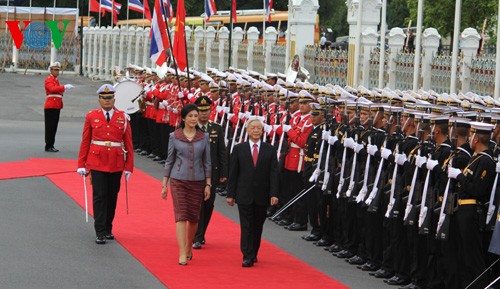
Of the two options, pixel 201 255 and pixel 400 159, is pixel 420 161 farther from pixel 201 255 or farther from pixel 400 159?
pixel 201 255

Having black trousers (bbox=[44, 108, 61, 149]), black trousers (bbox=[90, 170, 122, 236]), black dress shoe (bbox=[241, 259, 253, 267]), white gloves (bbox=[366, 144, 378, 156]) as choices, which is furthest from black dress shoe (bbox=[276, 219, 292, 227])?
black trousers (bbox=[44, 108, 61, 149])

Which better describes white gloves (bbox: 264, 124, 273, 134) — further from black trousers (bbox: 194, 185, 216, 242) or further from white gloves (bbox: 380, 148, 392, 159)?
white gloves (bbox: 380, 148, 392, 159)

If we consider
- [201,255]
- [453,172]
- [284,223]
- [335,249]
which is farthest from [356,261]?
[284,223]

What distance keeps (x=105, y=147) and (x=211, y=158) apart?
1353mm

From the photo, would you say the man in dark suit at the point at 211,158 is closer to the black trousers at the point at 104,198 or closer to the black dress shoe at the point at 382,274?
the black trousers at the point at 104,198

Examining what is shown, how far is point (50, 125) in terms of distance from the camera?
27219mm

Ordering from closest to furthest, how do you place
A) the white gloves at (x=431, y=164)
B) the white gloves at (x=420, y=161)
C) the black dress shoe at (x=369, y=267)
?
the white gloves at (x=431, y=164) → the white gloves at (x=420, y=161) → the black dress shoe at (x=369, y=267)

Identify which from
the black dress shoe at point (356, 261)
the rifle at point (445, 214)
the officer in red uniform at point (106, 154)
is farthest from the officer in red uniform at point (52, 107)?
the rifle at point (445, 214)

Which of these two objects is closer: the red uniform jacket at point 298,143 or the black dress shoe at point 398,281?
the black dress shoe at point 398,281

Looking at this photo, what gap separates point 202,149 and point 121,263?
5.32ft

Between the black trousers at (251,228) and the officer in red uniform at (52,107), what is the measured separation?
41.7 ft

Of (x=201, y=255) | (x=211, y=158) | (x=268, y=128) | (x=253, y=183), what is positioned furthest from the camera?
(x=268, y=128)

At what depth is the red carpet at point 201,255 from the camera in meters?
13.9

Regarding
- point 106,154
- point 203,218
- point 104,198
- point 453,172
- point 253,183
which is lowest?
point 203,218
